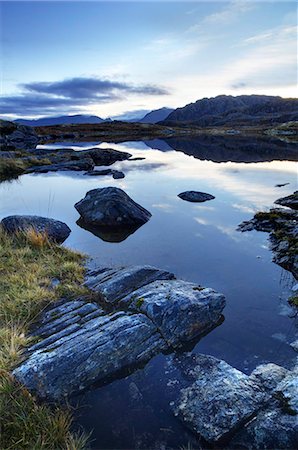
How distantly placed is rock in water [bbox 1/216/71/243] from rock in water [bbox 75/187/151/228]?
7.38 ft

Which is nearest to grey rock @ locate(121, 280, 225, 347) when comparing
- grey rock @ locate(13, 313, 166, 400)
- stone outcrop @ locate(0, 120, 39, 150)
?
grey rock @ locate(13, 313, 166, 400)

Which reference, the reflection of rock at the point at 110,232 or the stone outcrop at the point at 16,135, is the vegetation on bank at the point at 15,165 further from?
the stone outcrop at the point at 16,135

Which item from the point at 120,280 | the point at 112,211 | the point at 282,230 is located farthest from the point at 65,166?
the point at 120,280

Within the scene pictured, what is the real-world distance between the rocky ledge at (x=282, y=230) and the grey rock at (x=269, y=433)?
693 cm

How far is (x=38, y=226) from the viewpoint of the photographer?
643 inches

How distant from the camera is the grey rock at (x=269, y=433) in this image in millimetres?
5430

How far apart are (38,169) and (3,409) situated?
38858mm

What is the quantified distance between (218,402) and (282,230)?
11.9 metres

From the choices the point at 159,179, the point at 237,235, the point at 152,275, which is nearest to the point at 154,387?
the point at 152,275

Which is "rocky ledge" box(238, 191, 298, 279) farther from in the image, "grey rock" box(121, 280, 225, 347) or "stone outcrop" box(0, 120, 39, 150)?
"stone outcrop" box(0, 120, 39, 150)

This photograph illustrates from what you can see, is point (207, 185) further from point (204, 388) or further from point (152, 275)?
point (204, 388)

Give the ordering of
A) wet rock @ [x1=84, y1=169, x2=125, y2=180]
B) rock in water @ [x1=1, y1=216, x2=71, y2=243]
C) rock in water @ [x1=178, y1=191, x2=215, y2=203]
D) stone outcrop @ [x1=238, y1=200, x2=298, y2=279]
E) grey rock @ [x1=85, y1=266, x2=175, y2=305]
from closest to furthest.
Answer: grey rock @ [x1=85, y1=266, x2=175, y2=305], stone outcrop @ [x1=238, y1=200, x2=298, y2=279], rock in water @ [x1=1, y1=216, x2=71, y2=243], rock in water @ [x1=178, y1=191, x2=215, y2=203], wet rock @ [x1=84, y1=169, x2=125, y2=180]

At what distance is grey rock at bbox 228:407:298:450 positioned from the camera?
5430 millimetres

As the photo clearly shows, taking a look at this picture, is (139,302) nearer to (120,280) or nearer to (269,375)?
(120,280)
